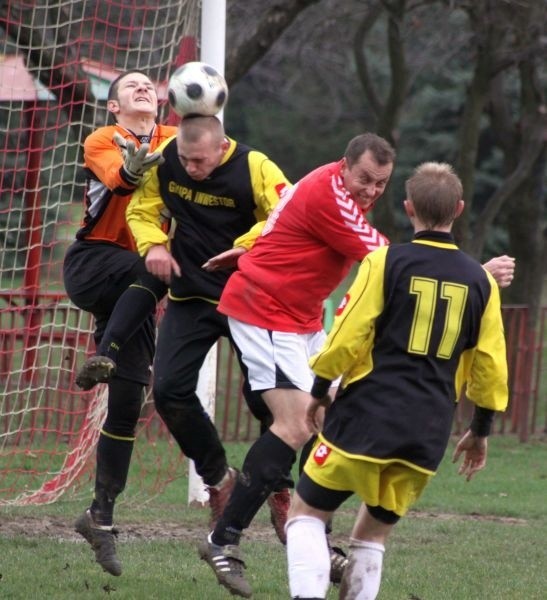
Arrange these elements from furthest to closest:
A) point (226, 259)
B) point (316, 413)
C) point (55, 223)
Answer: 1. point (55, 223)
2. point (226, 259)
3. point (316, 413)

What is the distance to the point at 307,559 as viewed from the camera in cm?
473

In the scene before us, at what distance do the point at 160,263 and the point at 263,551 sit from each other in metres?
2.06

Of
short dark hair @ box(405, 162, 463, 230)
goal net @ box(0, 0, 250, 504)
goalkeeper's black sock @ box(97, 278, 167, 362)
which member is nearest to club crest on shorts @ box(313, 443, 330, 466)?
short dark hair @ box(405, 162, 463, 230)

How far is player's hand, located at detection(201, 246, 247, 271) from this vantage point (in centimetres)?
564

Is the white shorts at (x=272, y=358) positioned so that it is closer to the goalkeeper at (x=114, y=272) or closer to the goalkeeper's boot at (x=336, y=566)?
the goalkeeper at (x=114, y=272)

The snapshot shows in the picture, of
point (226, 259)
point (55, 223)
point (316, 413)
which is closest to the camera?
point (316, 413)

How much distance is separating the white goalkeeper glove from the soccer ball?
0.85 ft

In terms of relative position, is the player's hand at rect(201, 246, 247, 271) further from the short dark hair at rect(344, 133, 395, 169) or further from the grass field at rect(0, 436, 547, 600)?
the grass field at rect(0, 436, 547, 600)

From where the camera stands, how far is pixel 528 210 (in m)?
14.3

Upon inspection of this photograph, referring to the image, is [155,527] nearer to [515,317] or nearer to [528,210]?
[515,317]

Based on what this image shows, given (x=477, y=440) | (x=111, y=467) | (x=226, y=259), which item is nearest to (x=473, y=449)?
(x=477, y=440)

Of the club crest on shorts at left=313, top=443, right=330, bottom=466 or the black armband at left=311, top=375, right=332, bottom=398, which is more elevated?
the black armband at left=311, top=375, right=332, bottom=398

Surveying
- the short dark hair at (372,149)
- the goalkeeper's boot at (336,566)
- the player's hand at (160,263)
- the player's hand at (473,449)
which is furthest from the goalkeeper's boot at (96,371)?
the player's hand at (473,449)

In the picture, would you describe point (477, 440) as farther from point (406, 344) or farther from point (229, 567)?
point (229, 567)
